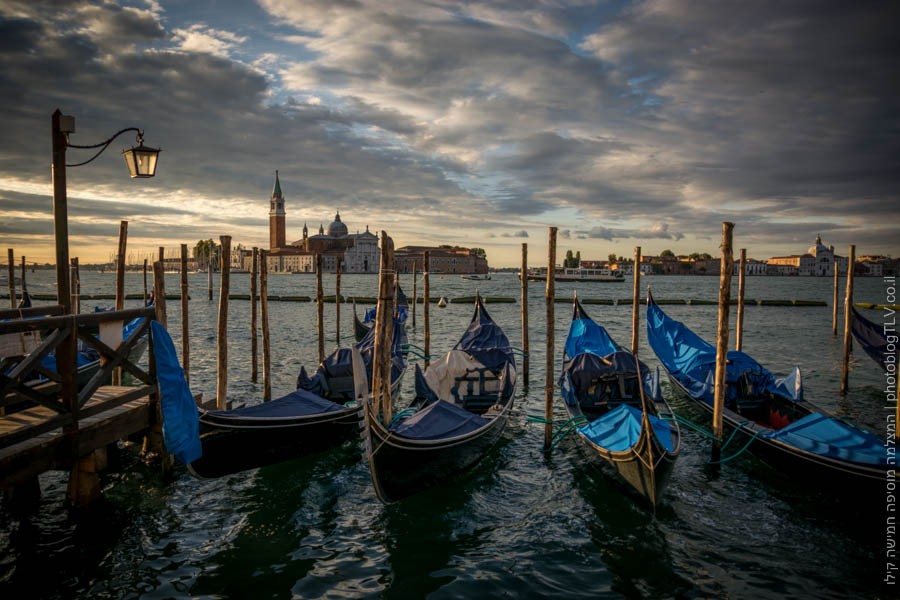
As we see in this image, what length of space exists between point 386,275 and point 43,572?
360 cm

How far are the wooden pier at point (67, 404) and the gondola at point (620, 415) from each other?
4.61 metres

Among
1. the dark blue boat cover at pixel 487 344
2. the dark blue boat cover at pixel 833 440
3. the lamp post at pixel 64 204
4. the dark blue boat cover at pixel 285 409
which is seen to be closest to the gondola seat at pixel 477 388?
the dark blue boat cover at pixel 487 344

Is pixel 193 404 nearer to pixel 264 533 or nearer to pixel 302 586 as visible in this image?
pixel 264 533

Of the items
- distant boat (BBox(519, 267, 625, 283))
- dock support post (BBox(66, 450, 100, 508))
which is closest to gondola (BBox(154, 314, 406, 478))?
dock support post (BBox(66, 450, 100, 508))

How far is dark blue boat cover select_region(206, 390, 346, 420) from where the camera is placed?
17.0 feet

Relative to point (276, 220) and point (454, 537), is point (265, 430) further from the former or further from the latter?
point (276, 220)

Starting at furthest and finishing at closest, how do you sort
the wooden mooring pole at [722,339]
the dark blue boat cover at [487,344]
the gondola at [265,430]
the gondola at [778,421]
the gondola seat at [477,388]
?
the dark blue boat cover at [487,344], the gondola seat at [477,388], the wooden mooring pole at [722,339], the gondola at [265,430], the gondola at [778,421]

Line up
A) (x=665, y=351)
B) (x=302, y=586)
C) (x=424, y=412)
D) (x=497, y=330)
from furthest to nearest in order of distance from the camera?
(x=497, y=330) < (x=665, y=351) < (x=424, y=412) < (x=302, y=586)

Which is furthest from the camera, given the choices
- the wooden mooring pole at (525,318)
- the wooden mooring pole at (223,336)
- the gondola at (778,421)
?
the wooden mooring pole at (525,318)

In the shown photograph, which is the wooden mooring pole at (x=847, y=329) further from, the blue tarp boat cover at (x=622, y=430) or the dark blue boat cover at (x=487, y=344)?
the blue tarp boat cover at (x=622, y=430)

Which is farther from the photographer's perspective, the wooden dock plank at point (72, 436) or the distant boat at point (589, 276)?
the distant boat at point (589, 276)

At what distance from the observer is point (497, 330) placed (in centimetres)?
982

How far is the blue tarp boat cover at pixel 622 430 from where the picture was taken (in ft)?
16.9

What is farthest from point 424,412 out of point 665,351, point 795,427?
point 665,351
